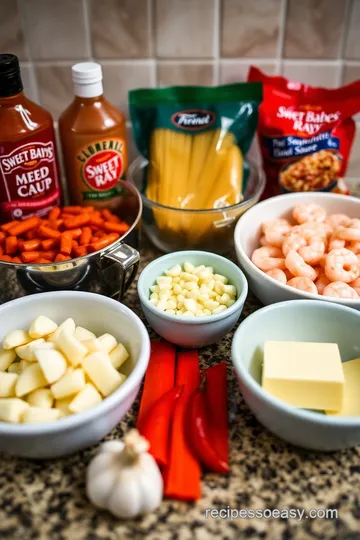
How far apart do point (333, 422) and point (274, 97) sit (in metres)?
0.74

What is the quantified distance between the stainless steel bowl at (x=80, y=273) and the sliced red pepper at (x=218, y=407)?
0.75ft

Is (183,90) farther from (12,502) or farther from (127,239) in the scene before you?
(12,502)

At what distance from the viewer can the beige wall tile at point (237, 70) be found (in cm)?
111

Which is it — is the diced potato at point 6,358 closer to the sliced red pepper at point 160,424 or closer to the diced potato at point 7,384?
the diced potato at point 7,384

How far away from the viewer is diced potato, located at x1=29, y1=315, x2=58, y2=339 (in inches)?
30.6

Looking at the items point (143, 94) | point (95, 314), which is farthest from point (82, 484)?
point (143, 94)

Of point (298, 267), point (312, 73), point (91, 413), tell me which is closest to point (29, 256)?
point (91, 413)

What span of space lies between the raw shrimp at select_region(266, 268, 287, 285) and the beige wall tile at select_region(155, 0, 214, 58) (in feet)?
1.67

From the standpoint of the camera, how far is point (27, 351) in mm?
754

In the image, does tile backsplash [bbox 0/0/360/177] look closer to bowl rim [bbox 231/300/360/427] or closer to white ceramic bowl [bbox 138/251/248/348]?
white ceramic bowl [bbox 138/251/248/348]

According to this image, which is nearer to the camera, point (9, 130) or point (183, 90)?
point (9, 130)

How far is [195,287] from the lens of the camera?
2.89 ft

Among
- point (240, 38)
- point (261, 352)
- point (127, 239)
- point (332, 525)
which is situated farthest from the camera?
point (240, 38)

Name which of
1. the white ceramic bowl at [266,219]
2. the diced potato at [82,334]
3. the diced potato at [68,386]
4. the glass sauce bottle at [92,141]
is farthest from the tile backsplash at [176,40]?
the diced potato at [68,386]
